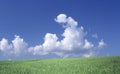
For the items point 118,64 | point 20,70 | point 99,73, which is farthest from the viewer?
point 118,64

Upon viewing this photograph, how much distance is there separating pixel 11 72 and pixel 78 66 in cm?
791

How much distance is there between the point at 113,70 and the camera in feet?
94.0

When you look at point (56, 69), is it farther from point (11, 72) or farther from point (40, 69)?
point (11, 72)

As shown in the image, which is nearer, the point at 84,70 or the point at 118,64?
the point at 84,70

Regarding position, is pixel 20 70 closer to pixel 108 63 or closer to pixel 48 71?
pixel 48 71

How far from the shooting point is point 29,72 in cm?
2903

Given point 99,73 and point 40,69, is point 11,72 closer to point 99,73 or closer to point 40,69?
point 40,69

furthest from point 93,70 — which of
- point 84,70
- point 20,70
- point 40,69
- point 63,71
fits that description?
point 20,70

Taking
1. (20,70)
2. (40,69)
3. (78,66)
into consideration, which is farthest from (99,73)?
(20,70)

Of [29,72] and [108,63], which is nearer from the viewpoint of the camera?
[29,72]

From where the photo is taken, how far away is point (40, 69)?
3038 centimetres

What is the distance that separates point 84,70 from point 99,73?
1.86 m

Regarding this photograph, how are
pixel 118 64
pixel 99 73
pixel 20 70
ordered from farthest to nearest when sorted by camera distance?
pixel 118 64 → pixel 20 70 → pixel 99 73

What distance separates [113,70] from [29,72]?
924cm
